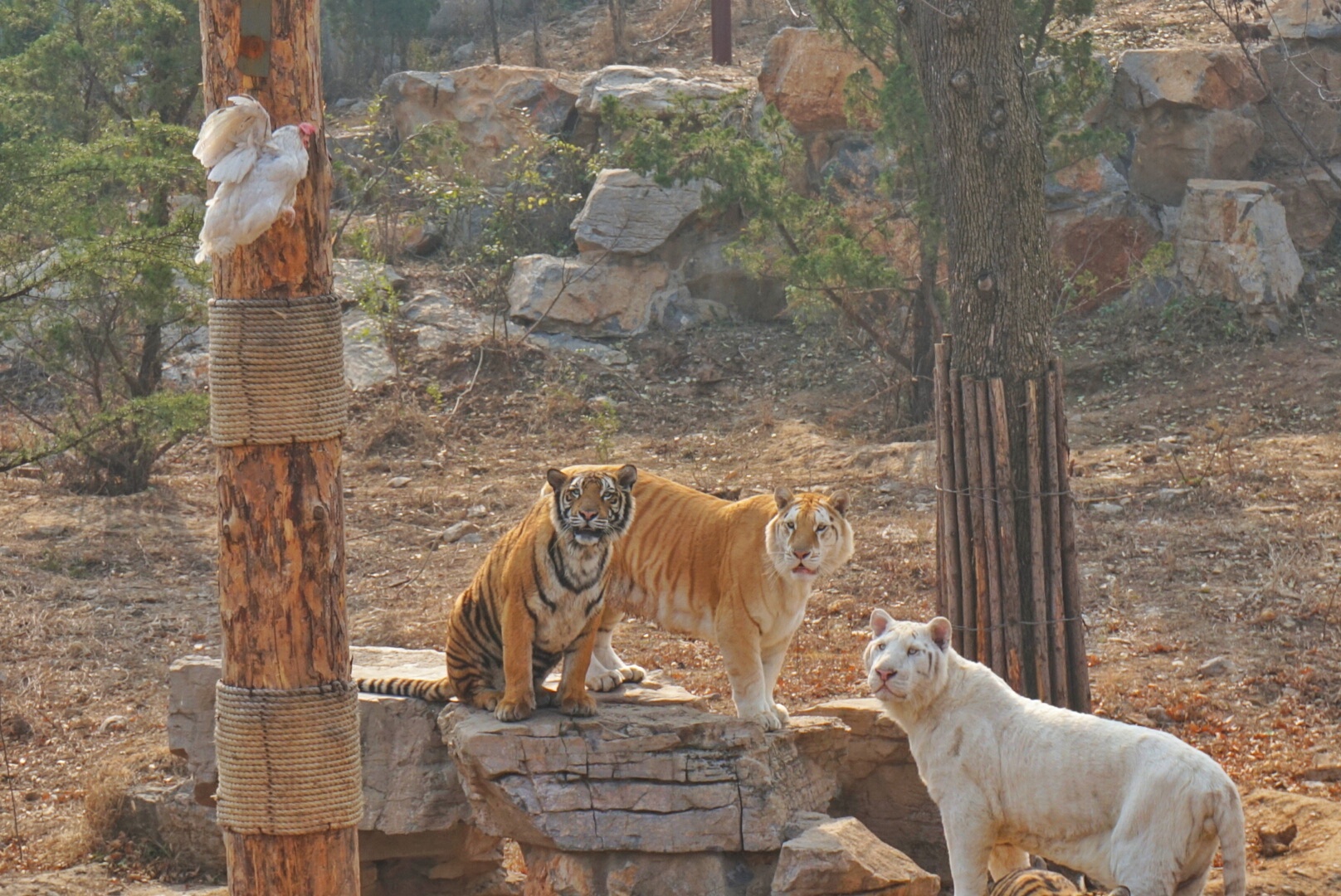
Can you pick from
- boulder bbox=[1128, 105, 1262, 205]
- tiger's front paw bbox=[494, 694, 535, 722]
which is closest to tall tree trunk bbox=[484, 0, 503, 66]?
boulder bbox=[1128, 105, 1262, 205]

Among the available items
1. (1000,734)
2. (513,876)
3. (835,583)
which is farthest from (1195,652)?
(513,876)

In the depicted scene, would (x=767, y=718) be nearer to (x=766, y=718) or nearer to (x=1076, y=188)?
(x=766, y=718)

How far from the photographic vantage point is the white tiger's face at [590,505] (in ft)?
18.1

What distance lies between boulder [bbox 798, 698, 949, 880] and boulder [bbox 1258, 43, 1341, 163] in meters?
11.3

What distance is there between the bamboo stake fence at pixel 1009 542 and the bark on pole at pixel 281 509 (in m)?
3.14

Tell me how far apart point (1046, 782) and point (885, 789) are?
1.50 meters

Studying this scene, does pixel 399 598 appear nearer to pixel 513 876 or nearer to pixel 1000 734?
pixel 513 876

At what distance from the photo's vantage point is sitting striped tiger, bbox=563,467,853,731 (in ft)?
19.6

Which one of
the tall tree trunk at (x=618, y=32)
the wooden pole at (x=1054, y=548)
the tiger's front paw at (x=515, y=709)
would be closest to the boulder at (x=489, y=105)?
the tall tree trunk at (x=618, y=32)

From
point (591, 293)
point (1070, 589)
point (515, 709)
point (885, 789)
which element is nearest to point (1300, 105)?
point (591, 293)

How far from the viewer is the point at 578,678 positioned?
18.8 feet

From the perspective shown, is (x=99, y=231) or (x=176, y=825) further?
(x=99, y=231)

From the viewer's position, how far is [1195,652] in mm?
8406

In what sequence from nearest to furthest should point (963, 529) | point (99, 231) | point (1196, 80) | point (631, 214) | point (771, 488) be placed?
point (963, 529), point (99, 231), point (771, 488), point (1196, 80), point (631, 214)
